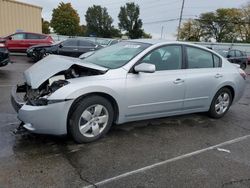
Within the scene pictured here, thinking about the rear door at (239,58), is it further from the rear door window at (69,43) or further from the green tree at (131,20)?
the green tree at (131,20)

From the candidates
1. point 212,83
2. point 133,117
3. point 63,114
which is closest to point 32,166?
point 63,114

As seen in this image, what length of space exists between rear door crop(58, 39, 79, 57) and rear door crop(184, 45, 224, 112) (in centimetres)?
1042

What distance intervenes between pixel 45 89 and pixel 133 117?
4.69ft

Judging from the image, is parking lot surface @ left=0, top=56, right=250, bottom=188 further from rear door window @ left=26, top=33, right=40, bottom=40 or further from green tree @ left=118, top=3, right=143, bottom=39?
green tree @ left=118, top=3, right=143, bottom=39

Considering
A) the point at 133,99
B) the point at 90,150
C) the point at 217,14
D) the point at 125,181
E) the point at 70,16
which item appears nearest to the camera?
the point at 125,181

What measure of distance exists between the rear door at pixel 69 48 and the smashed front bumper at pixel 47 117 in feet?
37.0

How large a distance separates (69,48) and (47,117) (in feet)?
38.2

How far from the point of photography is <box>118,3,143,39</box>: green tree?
229ft

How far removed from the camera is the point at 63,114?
3533mm

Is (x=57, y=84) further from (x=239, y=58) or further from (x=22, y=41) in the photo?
(x=239, y=58)

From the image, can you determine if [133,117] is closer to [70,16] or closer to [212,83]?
[212,83]

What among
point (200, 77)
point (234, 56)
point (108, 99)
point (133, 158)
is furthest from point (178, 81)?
point (234, 56)

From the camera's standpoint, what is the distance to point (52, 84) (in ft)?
12.3

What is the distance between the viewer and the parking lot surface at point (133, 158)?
2984mm
